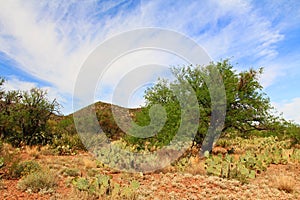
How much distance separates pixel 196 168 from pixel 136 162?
98.5 inches

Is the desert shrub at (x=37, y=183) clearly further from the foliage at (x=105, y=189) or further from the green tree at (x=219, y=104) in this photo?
the green tree at (x=219, y=104)

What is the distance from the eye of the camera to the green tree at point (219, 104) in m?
14.4

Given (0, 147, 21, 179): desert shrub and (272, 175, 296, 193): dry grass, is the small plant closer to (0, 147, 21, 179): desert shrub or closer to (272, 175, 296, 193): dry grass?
(0, 147, 21, 179): desert shrub

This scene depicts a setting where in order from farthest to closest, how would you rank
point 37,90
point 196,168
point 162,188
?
1. point 37,90
2. point 196,168
3. point 162,188

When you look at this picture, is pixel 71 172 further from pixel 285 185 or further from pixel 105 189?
pixel 285 185

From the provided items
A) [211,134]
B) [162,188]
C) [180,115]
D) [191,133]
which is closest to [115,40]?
[180,115]

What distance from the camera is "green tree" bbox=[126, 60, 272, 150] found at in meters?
14.4

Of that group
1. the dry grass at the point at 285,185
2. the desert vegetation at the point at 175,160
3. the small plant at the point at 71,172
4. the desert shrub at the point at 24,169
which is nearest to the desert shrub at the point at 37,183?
the desert vegetation at the point at 175,160

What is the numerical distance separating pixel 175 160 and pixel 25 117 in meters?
13.0

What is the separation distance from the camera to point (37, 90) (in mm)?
21453

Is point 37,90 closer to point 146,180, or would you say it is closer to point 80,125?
point 80,125

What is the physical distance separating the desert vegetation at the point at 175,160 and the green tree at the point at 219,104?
0.18ft

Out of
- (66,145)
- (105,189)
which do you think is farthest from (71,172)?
(66,145)

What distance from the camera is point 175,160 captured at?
12.2m
